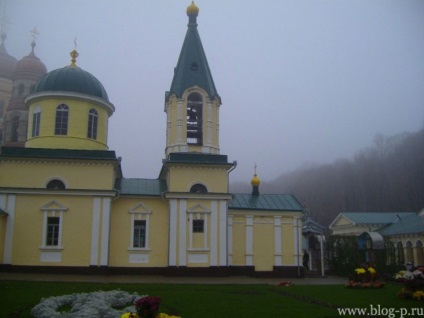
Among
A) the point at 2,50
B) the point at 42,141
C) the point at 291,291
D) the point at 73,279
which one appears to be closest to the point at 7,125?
the point at 2,50

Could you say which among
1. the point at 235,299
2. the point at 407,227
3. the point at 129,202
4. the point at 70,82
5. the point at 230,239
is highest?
the point at 70,82

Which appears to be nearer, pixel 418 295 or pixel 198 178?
pixel 418 295

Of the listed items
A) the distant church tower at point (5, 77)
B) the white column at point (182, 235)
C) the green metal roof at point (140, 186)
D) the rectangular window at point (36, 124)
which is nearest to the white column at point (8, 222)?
the rectangular window at point (36, 124)

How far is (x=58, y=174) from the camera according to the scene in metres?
23.1

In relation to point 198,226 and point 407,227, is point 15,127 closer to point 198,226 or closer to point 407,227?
point 198,226

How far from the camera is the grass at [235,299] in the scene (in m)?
11.4

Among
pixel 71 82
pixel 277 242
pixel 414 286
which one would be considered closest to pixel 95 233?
pixel 71 82

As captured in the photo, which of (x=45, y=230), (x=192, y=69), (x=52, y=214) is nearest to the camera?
(x=45, y=230)

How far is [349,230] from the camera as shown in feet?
154

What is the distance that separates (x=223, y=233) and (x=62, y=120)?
32.7 ft

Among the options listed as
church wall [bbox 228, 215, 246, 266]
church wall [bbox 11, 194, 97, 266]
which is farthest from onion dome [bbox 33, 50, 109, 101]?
church wall [bbox 228, 215, 246, 266]

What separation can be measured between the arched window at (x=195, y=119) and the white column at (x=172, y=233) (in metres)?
3.66

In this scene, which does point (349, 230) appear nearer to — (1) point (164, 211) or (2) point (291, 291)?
(1) point (164, 211)

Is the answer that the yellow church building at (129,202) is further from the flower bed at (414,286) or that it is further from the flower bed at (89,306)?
the flower bed at (414,286)
